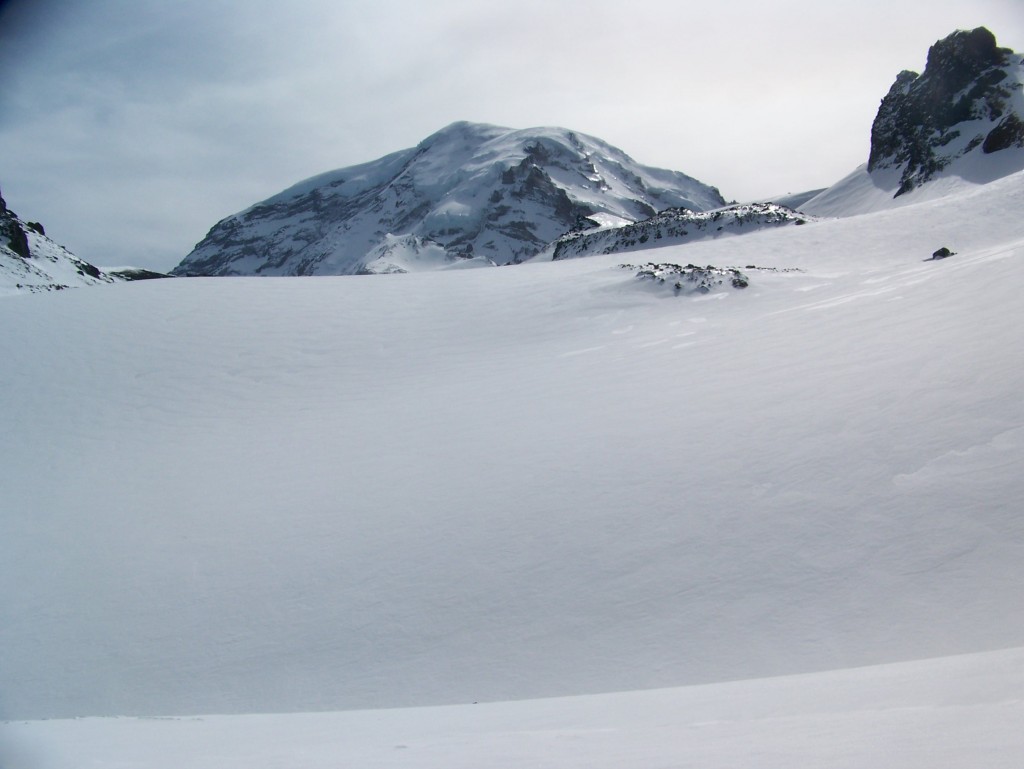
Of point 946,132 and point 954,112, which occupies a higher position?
point 954,112

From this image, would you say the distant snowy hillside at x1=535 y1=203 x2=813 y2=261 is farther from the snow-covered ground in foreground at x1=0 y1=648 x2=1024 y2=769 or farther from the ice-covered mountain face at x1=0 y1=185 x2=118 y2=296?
the snow-covered ground in foreground at x1=0 y1=648 x2=1024 y2=769

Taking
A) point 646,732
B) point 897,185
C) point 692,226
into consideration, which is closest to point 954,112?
point 897,185

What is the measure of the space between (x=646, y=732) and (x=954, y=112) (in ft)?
215

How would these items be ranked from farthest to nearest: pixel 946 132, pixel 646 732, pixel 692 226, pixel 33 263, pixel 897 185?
pixel 897 185, pixel 946 132, pixel 33 263, pixel 692 226, pixel 646 732

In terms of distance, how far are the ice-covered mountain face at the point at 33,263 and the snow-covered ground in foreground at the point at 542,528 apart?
25.9 meters

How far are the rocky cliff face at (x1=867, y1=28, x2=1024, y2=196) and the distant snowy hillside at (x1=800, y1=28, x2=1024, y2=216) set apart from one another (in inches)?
2.5

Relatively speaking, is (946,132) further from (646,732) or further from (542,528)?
(646,732)

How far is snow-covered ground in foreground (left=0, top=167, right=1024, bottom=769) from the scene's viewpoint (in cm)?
434

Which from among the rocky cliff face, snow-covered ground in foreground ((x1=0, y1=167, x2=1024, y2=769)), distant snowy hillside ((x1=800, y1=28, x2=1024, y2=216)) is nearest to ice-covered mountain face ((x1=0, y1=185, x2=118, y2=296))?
snow-covered ground in foreground ((x1=0, y1=167, x2=1024, y2=769))

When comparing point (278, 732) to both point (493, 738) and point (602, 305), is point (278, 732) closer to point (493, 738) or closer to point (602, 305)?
point (493, 738)

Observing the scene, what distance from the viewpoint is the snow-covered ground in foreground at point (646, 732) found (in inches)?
97.8

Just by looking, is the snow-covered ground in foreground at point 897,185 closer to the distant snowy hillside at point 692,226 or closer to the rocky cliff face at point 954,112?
the rocky cliff face at point 954,112

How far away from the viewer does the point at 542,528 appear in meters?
6.16

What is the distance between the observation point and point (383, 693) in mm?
4691
